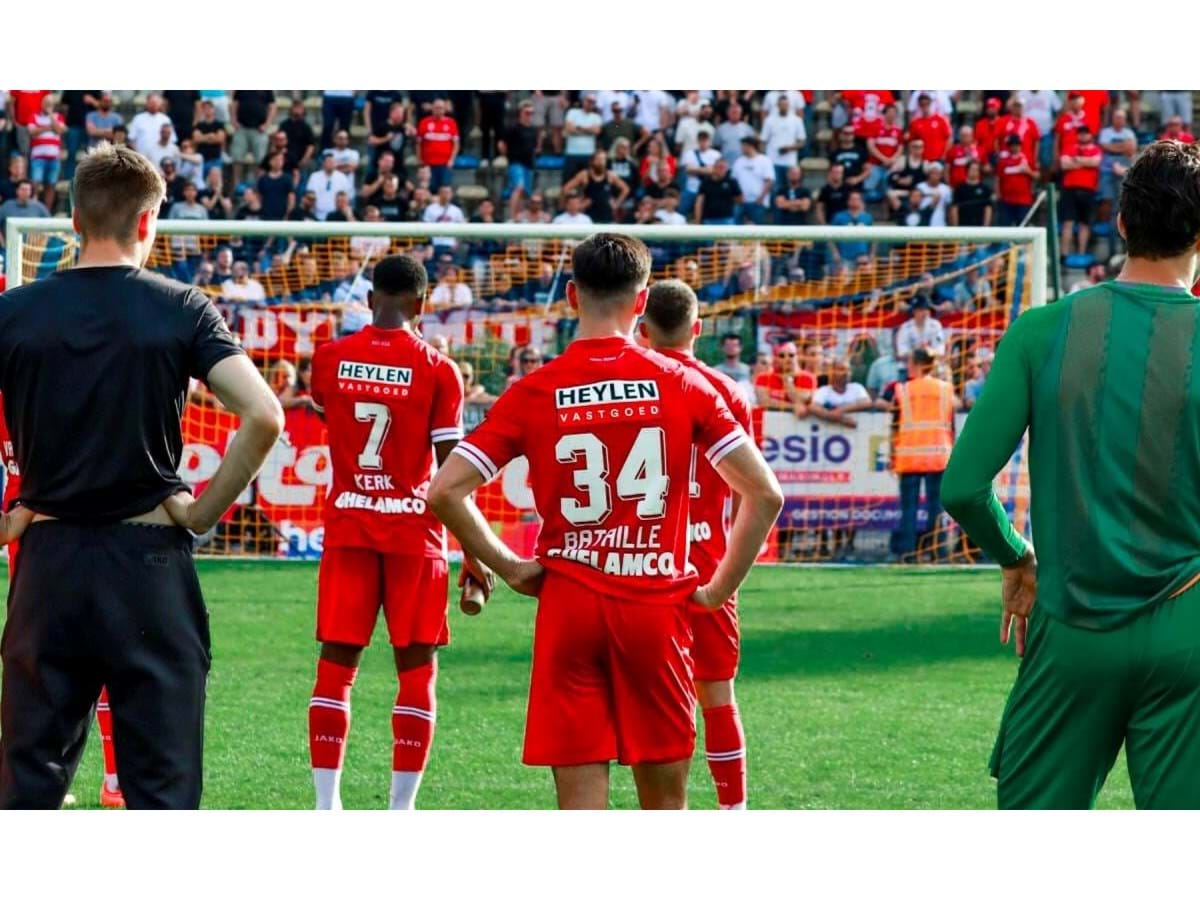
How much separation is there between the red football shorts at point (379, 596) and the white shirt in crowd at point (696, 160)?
626 inches

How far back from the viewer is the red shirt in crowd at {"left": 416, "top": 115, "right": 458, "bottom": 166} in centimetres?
2284

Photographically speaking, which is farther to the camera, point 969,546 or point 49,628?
point 969,546

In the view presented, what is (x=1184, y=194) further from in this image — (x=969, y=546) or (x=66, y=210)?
(x=66, y=210)

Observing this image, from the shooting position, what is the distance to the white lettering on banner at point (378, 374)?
7.02 metres

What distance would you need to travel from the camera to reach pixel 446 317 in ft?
55.5

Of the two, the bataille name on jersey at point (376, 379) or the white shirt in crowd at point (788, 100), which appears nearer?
the bataille name on jersey at point (376, 379)

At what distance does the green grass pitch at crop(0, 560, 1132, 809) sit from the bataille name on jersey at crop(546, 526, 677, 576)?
251 centimetres

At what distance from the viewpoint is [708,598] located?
16.5ft

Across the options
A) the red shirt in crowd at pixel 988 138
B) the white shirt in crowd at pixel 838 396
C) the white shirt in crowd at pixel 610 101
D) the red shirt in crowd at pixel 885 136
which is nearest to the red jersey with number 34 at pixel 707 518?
the white shirt in crowd at pixel 838 396

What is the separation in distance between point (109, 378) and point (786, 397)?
502 inches

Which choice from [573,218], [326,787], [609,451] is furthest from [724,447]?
[573,218]

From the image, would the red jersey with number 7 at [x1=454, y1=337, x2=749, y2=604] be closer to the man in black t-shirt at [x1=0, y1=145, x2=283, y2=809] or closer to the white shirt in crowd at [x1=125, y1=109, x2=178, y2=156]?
the man in black t-shirt at [x1=0, y1=145, x2=283, y2=809]

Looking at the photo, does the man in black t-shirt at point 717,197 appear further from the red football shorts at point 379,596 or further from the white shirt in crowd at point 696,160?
the red football shorts at point 379,596

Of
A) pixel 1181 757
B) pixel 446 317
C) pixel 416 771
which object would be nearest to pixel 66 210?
pixel 446 317
